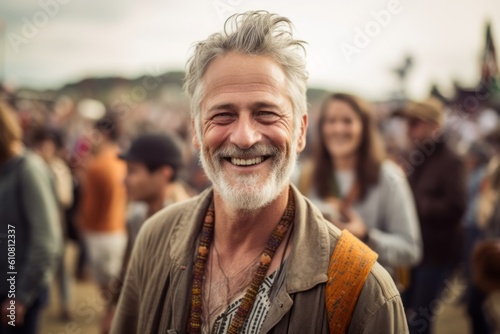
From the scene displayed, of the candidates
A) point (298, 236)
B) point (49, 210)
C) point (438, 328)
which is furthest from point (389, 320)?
point (438, 328)

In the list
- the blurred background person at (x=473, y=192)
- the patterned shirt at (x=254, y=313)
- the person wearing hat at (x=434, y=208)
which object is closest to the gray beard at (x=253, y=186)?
the patterned shirt at (x=254, y=313)

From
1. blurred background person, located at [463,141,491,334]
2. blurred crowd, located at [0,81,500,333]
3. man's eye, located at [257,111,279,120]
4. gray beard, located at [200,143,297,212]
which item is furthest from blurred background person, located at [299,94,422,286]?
blurred background person, located at [463,141,491,334]

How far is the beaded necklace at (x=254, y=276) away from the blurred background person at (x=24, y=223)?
187 centimetres

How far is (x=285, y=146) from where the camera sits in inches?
67.9

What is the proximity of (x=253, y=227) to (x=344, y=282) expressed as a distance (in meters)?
0.42

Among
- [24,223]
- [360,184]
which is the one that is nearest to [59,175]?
[24,223]

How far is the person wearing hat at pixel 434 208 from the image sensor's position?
4.38m

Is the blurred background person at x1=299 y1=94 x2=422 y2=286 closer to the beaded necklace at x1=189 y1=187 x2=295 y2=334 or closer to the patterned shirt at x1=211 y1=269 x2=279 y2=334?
the beaded necklace at x1=189 y1=187 x2=295 y2=334

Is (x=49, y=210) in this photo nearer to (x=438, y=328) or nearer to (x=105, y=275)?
(x=105, y=275)

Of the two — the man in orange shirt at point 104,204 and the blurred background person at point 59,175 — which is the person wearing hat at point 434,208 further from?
the blurred background person at point 59,175

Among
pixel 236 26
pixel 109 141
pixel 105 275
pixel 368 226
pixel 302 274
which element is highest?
pixel 236 26

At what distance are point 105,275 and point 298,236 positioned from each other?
3790 millimetres

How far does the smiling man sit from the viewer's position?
1.57 m

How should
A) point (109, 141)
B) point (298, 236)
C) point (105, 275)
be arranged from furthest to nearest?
1. point (109, 141)
2. point (105, 275)
3. point (298, 236)
